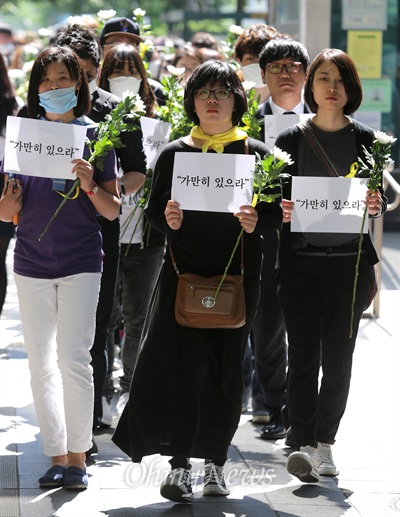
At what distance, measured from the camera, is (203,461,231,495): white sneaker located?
6172 mm

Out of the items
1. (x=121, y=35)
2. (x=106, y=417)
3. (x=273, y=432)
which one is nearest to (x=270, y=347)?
(x=273, y=432)

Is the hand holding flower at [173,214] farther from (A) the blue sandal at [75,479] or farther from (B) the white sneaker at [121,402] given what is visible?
(B) the white sneaker at [121,402]

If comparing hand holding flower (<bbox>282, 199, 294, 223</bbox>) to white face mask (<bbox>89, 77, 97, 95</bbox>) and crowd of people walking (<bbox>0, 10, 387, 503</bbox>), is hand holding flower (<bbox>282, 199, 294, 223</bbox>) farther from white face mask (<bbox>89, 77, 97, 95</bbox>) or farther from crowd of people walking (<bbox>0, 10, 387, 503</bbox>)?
white face mask (<bbox>89, 77, 97, 95</bbox>)

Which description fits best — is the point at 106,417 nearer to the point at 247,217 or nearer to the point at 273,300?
the point at 273,300

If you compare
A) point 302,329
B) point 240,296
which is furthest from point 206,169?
point 302,329

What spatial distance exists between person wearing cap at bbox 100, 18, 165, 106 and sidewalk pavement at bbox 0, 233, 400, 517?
7.09 feet

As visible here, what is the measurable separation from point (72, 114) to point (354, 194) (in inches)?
56.6

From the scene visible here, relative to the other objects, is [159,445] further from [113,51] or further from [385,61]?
[385,61]

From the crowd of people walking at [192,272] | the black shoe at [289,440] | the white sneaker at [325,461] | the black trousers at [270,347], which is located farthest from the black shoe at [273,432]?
the white sneaker at [325,461]

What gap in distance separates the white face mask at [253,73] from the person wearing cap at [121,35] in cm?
60

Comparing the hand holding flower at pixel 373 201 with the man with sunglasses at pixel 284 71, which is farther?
the man with sunglasses at pixel 284 71

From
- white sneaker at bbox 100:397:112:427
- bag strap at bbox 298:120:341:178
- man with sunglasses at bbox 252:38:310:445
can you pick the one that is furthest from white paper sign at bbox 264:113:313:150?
white sneaker at bbox 100:397:112:427

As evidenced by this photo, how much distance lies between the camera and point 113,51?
25.4 ft

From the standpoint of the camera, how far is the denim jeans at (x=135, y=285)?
7789 mm
